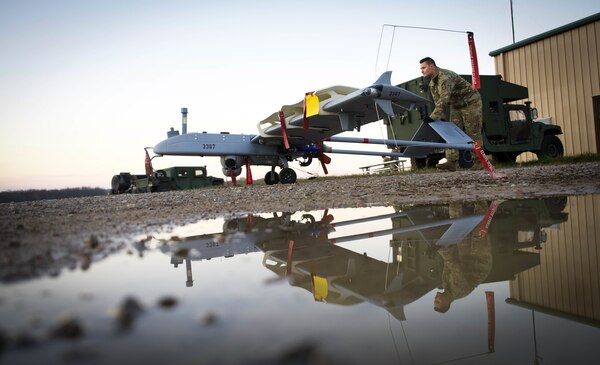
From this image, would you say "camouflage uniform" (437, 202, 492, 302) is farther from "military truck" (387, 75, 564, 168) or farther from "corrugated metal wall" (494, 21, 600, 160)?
"corrugated metal wall" (494, 21, 600, 160)

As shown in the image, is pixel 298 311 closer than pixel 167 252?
Yes

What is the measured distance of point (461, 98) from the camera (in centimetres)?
682

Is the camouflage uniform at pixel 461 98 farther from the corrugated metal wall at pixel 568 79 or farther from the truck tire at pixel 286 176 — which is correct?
the corrugated metal wall at pixel 568 79

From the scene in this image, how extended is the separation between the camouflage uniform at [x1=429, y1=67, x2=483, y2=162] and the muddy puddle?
17.5ft

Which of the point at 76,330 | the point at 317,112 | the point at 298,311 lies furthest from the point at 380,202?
the point at 317,112

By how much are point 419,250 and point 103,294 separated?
1.13 metres

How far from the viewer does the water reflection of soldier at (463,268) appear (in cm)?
96

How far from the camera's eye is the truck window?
11.5 m

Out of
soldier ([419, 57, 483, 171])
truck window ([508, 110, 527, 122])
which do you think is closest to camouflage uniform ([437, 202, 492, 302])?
soldier ([419, 57, 483, 171])

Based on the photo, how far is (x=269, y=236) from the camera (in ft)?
6.64

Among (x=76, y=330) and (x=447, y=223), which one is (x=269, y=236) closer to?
(x=447, y=223)

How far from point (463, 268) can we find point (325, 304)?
1.73 ft

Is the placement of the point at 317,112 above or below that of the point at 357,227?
above

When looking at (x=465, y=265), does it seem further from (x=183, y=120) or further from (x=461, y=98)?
(x=183, y=120)
